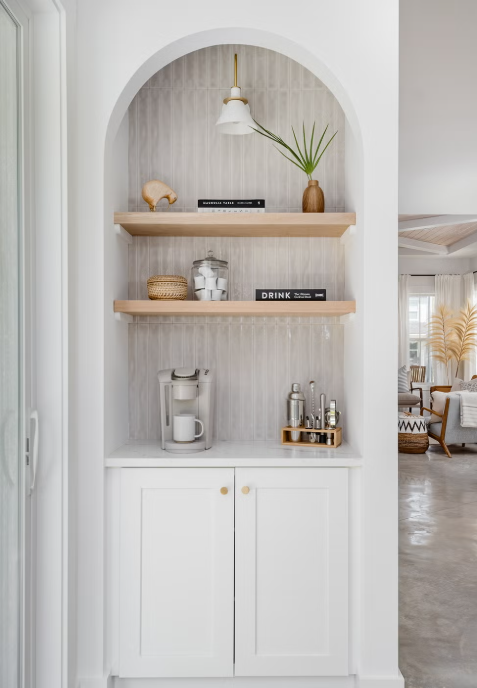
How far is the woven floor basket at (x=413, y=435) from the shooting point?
6.96 m

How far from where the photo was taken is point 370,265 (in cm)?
215

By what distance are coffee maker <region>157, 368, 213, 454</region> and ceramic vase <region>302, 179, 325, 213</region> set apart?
0.81 metres

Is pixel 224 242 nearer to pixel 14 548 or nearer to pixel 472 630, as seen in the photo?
pixel 14 548

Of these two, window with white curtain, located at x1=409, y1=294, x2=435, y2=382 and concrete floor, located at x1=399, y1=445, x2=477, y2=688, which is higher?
window with white curtain, located at x1=409, y1=294, x2=435, y2=382

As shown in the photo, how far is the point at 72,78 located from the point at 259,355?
135cm

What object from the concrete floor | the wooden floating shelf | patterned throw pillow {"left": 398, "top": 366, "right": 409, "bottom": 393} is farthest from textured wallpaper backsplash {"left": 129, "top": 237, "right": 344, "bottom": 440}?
patterned throw pillow {"left": 398, "top": 366, "right": 409, "bottom": 393}

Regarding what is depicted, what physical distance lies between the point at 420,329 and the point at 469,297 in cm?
103

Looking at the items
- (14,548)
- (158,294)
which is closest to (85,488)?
(14,548)

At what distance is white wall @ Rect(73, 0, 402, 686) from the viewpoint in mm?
2119

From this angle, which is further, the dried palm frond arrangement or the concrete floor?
the dried palm frond arrangement

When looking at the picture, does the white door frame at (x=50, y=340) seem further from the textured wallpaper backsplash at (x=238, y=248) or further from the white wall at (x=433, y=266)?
the white wall at (x=433, y=266)

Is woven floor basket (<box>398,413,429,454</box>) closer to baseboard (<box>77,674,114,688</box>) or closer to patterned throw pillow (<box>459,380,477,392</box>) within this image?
patterned throw pillow (<box>459,380,477,392</box>)

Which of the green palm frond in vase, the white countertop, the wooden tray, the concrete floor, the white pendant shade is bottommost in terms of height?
the concrete floor

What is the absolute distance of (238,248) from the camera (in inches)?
103
